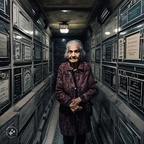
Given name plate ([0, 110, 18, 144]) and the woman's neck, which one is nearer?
name plate ([0, 110, 18, 144])

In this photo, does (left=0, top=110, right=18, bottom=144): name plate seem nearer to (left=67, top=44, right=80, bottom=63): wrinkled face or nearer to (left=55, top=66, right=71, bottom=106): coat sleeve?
(left=55, top=66, right=71, bottom=106): coat sleeve

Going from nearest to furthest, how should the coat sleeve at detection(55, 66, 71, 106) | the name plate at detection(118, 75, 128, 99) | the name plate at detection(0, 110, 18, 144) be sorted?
the name plate at detection(0, 110, 18, 144) → the name plate at detection(118, 75, 128, 99) → the coat sleeve at detection(55, 66, 71, 106)

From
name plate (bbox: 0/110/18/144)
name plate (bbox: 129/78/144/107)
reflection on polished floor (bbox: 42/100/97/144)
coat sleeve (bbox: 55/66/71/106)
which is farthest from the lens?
reflection on polished floor (bbox: 42/100/97/144)

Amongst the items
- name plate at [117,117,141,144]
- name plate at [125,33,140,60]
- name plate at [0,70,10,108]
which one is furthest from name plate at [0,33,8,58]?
name plate at [117,117,141,144]

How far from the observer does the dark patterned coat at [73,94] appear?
6.66 feet

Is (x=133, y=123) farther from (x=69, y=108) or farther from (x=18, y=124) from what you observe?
(x=18, y=124)

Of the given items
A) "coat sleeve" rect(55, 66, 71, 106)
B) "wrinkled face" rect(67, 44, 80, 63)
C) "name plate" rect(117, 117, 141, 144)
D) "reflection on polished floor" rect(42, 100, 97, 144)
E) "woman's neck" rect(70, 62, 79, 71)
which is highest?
"wrinkled face" rect(67, 44, 80, 63)

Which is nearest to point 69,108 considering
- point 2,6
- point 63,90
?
point 63,90

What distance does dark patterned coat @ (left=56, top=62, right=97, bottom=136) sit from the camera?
203 centimetres

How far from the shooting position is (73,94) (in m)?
2.03

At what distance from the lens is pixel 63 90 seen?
2104 mm

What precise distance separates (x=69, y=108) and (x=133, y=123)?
0.93m

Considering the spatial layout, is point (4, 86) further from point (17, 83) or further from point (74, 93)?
point (74, 93)

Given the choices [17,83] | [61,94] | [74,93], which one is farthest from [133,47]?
[17,83]
